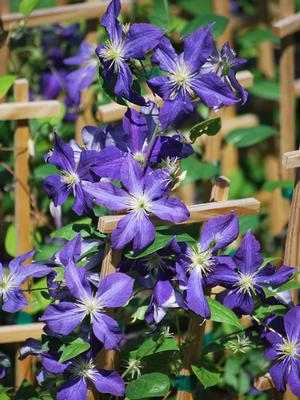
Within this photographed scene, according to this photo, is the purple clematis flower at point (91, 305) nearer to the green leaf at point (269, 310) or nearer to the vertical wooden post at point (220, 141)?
the green leaf at point (269, 310)

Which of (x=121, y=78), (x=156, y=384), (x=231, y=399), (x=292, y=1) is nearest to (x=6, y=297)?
(x=156, y=384)

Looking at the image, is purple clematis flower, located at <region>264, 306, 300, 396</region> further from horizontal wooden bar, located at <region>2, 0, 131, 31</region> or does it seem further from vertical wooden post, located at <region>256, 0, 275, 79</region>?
vertical wooden post, located at <region>256, 0, 275, 79</region>

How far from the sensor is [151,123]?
4.32 feet

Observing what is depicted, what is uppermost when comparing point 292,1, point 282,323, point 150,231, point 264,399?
point 292,1

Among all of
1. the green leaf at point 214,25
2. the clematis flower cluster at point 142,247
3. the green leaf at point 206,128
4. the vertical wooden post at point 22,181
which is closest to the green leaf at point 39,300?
the vertical wooden post at point 22,181

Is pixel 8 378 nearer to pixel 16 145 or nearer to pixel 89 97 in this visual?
pixel 16 145

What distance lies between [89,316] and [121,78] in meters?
0.39

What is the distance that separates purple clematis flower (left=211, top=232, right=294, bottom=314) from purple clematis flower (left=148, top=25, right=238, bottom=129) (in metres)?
0.23

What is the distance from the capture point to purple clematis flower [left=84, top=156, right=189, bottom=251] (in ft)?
3.92

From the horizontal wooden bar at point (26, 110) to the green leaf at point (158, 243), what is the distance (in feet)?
1.45

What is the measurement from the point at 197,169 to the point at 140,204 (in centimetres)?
58

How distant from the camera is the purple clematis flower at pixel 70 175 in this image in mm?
1263

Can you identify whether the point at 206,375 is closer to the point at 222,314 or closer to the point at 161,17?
the point at 222,314

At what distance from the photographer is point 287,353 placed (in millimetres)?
1313
